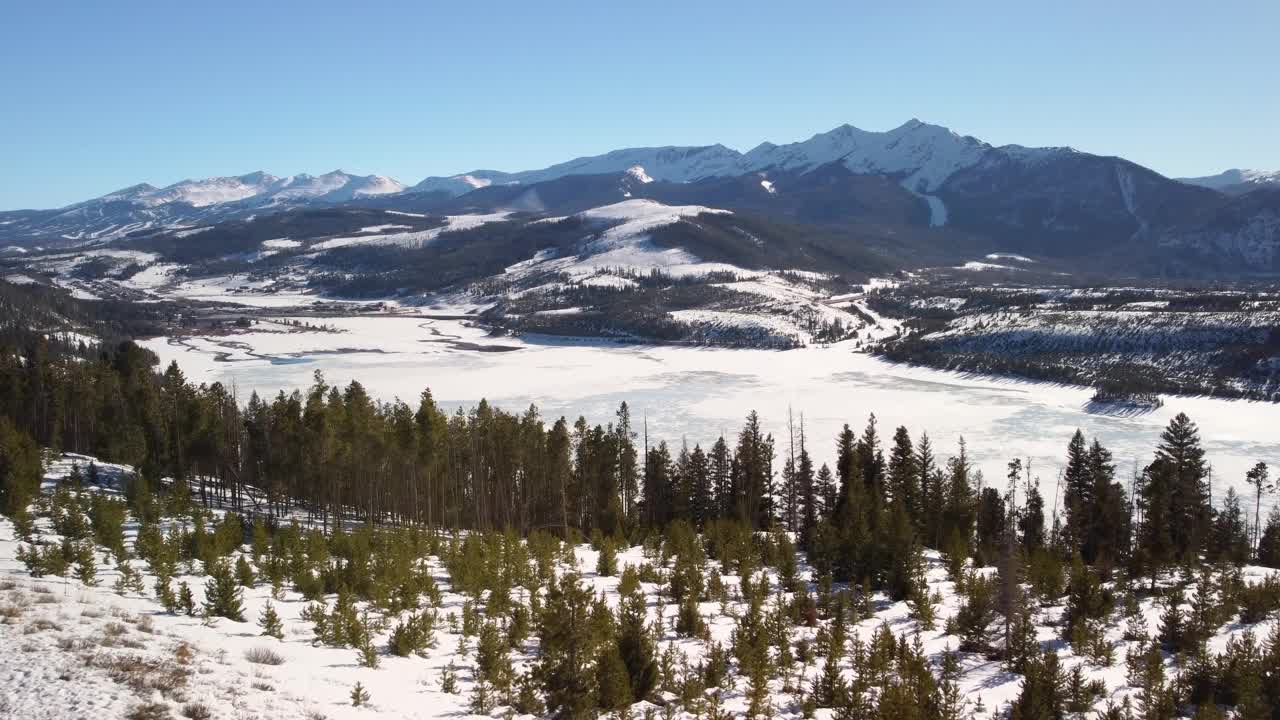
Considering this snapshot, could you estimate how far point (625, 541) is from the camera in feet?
162

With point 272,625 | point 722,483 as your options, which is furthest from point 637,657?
point 722,483

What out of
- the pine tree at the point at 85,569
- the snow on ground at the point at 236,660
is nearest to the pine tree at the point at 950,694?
the snow on ground at the point at 236,660

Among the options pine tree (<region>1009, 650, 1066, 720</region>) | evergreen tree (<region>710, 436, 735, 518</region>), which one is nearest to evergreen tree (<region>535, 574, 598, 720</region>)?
pine tree (<region>1009, 650, 1066, 720</region>)

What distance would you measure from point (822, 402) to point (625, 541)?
10289cm

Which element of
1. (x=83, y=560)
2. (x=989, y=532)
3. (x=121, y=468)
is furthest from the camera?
(x=989, y=532)

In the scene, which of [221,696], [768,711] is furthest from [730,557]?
[221,696]

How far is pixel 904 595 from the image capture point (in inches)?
1371

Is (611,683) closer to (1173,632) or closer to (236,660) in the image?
(236,660)

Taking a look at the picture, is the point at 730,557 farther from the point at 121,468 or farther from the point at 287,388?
the point at 287,388

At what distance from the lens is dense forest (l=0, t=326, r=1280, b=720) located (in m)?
21.7

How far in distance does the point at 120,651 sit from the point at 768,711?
16.2 meters

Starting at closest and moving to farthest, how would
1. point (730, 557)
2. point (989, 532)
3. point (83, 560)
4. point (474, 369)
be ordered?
point (83, 560) < point (730, 557) < point (989, 532) < point (474, 369)

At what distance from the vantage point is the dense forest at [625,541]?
2170cm

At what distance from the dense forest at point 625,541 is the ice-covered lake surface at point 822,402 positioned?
21.4 metres
